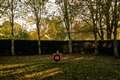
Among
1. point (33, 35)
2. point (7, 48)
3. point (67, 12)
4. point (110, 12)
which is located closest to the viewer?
point (110, 12)

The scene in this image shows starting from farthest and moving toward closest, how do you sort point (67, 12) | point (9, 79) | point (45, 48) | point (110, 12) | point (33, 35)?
point (33, 35)
point (67, 12)
point (45, 48)
point (110, 12)
point (9, 79)

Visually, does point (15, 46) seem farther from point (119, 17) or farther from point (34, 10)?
point (119, 17)

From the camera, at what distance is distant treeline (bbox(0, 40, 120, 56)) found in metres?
30.1

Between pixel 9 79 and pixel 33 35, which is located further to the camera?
pixel 33 35

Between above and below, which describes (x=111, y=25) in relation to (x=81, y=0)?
below

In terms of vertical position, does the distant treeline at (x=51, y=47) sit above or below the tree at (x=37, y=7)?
below

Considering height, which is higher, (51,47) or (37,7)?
(37,7)

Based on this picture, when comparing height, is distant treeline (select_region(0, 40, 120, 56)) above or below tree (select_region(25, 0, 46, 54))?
below

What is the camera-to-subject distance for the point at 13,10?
107 feet

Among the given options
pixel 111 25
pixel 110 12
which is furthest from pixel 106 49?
pixel 110 12

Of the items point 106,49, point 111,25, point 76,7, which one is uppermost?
point 76,7

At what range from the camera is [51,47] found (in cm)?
3238

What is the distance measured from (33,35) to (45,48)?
1474 centimetres

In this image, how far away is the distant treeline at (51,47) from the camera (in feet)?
98.7
